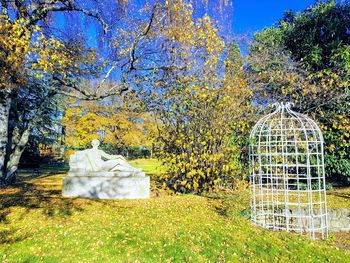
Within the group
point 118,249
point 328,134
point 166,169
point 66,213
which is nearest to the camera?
point 118,249

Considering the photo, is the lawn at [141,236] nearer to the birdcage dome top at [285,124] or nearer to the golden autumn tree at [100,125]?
the birdcage dome top at [285,124]

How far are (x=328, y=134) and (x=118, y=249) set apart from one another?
9.32 meters

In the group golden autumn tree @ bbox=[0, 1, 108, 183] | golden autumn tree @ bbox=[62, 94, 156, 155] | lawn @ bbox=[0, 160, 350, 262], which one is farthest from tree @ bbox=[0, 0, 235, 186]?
golden autumn tree @ bbox=[62, 94, 156, 155]

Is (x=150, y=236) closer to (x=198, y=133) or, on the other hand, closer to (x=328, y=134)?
(x=198, y=133)

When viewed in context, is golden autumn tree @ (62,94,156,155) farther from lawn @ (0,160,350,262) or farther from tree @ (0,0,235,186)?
lawn @ (0,160,350,262)

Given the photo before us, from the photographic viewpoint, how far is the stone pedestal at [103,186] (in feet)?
25.9

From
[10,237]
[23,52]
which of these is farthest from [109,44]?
[10,237]

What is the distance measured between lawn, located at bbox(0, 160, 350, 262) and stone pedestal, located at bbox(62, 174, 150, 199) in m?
0.98

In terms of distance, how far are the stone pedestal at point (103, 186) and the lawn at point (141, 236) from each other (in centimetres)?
98

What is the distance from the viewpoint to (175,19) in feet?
28.2

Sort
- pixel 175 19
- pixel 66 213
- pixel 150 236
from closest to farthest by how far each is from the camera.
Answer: pixel 150 236 → pixel 66 213 → pixel 175 19

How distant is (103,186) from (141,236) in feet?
11.3

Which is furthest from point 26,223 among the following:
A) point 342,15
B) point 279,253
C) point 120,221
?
point 342,15

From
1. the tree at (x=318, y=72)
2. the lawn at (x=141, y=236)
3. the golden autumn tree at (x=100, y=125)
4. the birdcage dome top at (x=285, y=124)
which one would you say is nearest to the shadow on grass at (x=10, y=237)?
the lawn at (x=141, y=236)
